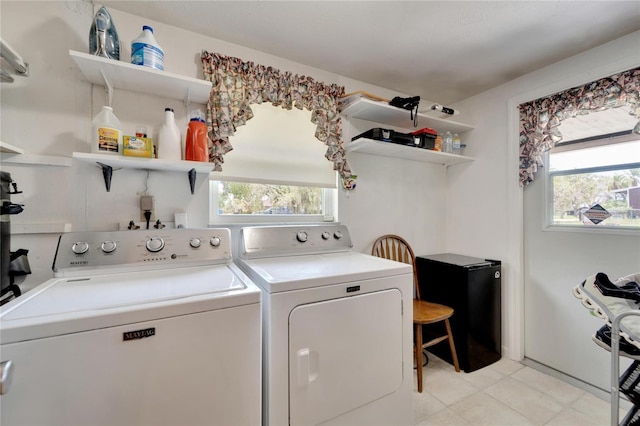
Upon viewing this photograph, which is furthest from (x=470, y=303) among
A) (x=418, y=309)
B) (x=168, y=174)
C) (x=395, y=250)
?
(x=168, y=174)

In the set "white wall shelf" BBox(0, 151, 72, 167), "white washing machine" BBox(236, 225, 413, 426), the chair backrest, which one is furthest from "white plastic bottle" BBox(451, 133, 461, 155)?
"white wall shelf" BBox(0, 151, 72, 167)

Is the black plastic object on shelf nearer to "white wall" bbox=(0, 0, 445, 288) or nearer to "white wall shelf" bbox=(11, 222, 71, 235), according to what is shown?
"white wall" bbox=(0, 0, 445, 288)

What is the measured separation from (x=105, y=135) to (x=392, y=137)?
1.89 metres

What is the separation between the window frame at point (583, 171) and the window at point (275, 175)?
176 centimetres

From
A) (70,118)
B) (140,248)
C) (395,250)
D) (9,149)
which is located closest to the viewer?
(9,149)

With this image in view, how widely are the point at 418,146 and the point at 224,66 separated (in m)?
1.65

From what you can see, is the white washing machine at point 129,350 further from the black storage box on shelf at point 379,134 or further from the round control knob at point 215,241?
the black storage box on shelf at point 379,134

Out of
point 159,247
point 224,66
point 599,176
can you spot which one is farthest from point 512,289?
point 224,66

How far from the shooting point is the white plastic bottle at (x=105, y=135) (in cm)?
132

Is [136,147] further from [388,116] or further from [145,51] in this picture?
[388,116]

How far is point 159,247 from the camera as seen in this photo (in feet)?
4.47

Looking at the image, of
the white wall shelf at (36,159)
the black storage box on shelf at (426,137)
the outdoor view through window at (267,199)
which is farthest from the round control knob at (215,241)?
the black storage box on shelf at (426,137)

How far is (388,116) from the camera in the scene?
7.70 ft

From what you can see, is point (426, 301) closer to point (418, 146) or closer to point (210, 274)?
point (418, 146)
